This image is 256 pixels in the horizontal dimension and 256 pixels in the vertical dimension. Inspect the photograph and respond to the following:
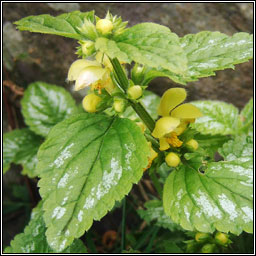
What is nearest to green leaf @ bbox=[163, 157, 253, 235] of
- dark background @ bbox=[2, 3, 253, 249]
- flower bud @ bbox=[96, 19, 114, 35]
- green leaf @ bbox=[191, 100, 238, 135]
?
flower bud @ bbox=[96, 19, 114, 35]

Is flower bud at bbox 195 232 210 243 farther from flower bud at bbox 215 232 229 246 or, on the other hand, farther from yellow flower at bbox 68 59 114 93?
yellow flower at bbox 68 59 114 93

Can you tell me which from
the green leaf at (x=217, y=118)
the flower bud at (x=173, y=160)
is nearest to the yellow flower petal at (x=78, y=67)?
the flower bud at (x=173, y=160)

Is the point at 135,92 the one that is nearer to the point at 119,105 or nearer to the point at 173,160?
the point at 119,105

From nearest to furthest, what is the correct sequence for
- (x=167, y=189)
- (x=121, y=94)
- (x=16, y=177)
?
(x=121, y=94), (x=167, y=189), (x=16, y=177)

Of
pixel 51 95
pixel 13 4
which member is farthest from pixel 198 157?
pixel 13 4

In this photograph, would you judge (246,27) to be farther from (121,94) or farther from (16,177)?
(16,177)
